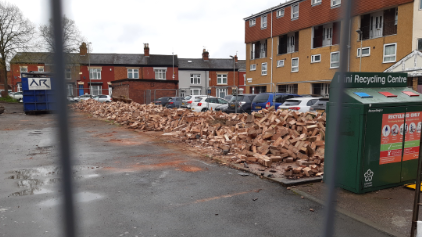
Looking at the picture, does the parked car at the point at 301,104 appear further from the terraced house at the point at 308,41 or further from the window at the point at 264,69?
the window at the point at 264,69

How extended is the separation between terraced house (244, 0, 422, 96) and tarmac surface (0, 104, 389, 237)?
458 inches

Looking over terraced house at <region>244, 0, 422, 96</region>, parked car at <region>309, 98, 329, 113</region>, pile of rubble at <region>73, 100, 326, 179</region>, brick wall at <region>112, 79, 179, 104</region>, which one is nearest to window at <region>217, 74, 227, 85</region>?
terraced house at <region>244, 0, 422, 96</region>

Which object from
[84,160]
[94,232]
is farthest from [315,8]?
[94,232]

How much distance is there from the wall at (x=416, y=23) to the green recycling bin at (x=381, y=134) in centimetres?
2157

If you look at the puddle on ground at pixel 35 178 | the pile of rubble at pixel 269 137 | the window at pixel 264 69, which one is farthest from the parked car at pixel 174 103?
the puddle on ground at pixel 35 178

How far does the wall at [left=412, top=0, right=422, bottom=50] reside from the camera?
22.1 m

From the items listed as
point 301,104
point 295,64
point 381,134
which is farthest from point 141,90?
point 381,134

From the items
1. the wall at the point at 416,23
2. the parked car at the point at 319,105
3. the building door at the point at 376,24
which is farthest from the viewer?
the building door at the point at 376,24

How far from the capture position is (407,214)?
3.95 m

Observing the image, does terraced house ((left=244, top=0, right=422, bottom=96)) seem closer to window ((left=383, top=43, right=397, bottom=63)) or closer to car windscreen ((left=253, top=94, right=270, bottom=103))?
window ((left=383, top=43, right=397, bottom=63))

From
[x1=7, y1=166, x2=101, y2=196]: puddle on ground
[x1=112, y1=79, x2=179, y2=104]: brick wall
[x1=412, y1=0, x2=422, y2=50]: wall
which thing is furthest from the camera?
[x1=112, y1=79, x2=179, y2=104]: brick wall

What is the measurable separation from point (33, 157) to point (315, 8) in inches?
1105

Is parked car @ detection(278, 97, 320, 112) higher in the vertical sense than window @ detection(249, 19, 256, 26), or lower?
lower

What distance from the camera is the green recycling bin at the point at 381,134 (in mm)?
4492
